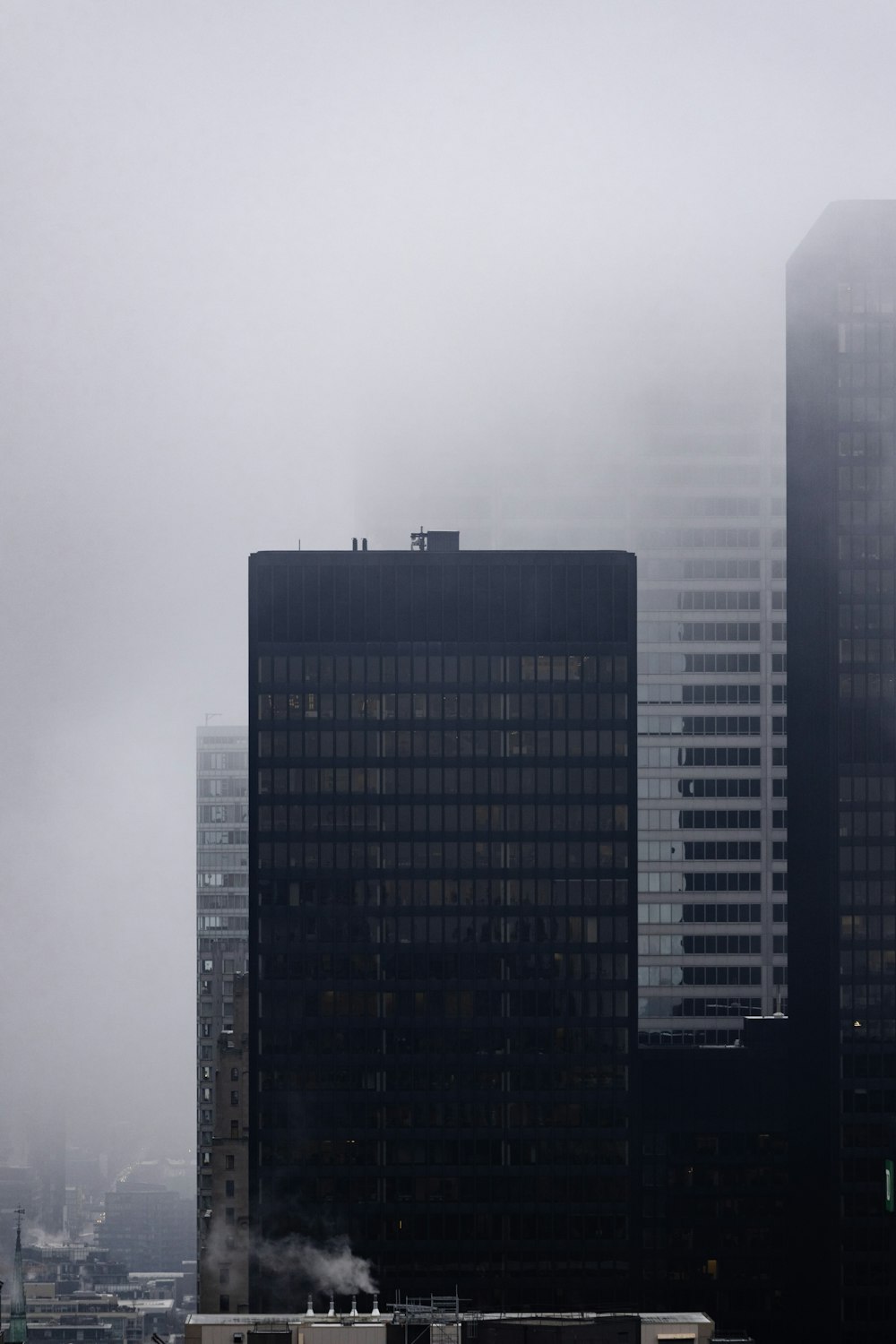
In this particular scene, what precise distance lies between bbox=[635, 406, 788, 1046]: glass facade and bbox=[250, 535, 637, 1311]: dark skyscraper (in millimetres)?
33314

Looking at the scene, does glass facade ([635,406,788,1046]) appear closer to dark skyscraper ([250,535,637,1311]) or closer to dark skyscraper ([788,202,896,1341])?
dark skyscraper ([788,202,896,1341])

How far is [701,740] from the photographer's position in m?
142

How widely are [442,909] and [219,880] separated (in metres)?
53.5

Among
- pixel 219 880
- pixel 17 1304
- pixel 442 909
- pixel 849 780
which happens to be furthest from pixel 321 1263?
pixel 219 880

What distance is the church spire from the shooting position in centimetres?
11775

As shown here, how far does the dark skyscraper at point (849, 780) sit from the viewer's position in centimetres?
10775

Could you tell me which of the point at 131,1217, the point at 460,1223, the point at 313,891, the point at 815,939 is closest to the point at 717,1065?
the point at 815,939

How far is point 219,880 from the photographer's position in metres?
157

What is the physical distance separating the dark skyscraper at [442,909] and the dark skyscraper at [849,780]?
12270 mm

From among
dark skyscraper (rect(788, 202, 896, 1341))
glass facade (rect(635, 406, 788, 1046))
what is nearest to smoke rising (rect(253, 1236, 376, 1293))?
dark skyscraper (rect(788, 202, 896, 1341))

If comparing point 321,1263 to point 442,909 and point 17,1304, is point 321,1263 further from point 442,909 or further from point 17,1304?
point 17,1304

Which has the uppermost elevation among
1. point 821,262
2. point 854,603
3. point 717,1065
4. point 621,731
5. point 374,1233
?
point 821,262

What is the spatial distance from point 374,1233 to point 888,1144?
30.1 meters

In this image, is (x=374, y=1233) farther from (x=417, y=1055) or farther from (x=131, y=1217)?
(x=131, y=1217)
